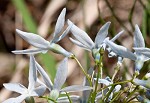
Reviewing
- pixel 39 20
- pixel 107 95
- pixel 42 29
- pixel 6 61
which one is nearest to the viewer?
pixel 107 95

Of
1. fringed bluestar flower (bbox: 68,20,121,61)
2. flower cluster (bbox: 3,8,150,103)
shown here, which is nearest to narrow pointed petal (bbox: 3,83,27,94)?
flower cluster (bbox: 3,8,150,103)

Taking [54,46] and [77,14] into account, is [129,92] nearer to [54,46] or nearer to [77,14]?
[54,46]

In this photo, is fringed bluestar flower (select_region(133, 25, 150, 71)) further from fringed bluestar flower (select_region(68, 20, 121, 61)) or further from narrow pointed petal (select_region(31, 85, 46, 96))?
narrow pointed petal (select_region(31, 85, 46, 96))

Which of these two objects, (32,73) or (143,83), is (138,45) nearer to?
(143,83)

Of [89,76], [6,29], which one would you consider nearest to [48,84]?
[89,76]

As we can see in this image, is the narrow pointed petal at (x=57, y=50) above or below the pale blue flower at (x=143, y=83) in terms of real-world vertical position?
above

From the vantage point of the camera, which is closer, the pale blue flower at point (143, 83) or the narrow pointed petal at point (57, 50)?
the pale blue flower at point (143, 83)

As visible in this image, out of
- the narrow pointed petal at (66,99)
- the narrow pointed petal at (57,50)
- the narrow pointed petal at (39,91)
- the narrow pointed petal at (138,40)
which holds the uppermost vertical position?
the narrow pointed petal at (138,40)

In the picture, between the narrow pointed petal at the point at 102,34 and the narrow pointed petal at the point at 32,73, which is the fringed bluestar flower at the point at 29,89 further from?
the narrow pointed petal at the point at 102,34

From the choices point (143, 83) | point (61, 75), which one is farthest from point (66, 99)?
point (143, 83)

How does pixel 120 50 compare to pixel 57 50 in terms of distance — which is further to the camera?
pixel 57 50

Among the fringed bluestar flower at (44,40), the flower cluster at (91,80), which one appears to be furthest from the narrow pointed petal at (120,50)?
the fringed bluestar flower at (44,40)
